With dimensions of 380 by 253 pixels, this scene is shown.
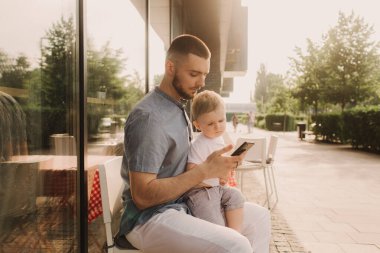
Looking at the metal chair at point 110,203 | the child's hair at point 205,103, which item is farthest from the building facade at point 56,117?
the child's hair at point 205,103

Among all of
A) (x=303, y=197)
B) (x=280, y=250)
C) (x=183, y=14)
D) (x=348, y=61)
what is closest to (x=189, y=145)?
(x=280, y=250)

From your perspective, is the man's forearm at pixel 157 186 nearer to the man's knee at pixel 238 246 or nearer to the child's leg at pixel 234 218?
the man's knee at pixel 238 246

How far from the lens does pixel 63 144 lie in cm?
229

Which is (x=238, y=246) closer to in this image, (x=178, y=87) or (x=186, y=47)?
(x=178, y=87)

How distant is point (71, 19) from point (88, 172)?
1020 mm

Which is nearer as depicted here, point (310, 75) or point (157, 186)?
point (157, 186)

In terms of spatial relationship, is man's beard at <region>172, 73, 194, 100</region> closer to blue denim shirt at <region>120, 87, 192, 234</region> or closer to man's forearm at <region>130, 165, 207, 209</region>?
blue denim shirt at <region>120, 87, 192, 234</region>

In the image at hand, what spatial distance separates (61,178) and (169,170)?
67cm

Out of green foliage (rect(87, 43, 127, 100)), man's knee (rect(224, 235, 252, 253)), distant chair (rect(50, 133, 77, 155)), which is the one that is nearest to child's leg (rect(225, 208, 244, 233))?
man's knee (rect(224, 235, 252, 253))

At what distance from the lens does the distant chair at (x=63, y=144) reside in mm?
2189

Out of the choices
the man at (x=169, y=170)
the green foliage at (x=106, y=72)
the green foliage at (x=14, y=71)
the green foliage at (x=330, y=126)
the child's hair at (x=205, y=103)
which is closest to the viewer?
the green foliage at (x=14, y=71)

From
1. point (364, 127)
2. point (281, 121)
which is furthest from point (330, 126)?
point (281, 121)

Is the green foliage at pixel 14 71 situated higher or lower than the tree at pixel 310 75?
lower

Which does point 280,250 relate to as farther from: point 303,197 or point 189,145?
point 303,197
